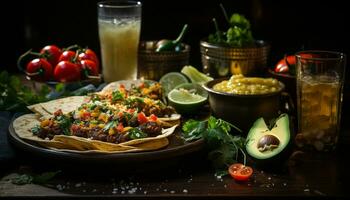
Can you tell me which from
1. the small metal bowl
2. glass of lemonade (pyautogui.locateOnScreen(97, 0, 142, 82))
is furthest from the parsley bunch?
glass of lemonade (pyautogui.locateOnScreen(97, 0, 142, 82))

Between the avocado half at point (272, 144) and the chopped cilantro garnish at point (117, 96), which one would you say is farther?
the chopped cilantro garnish at point (117, 96)

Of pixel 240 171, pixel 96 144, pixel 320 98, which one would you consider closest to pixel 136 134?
pixel 96 144

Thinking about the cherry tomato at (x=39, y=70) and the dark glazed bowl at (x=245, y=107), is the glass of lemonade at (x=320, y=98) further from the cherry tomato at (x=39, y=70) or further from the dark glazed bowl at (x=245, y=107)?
the cherry tomato at (x=39, y=70)

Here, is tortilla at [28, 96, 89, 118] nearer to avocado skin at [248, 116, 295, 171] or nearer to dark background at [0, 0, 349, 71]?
avocado skin at [248, 116, 295, 171]

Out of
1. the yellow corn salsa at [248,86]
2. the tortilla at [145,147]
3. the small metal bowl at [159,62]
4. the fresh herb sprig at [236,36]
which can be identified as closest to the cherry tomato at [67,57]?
the small metal bowl at [159,62]

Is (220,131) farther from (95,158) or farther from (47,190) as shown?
(47,190)

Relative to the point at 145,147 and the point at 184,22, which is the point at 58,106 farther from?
the point at 184,22
